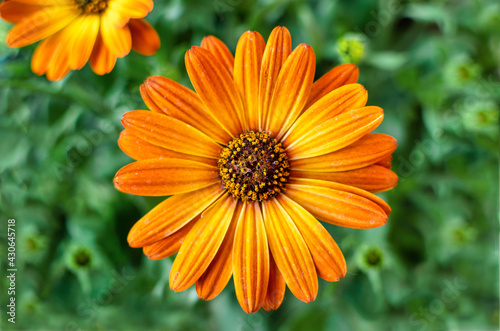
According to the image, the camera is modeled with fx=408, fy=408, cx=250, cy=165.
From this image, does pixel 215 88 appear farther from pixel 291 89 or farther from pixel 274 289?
pixel 274 289

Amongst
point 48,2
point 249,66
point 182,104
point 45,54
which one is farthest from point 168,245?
point 48,2

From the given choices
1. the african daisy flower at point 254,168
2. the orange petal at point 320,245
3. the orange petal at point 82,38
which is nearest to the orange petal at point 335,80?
the african daisy flower at point 254,168

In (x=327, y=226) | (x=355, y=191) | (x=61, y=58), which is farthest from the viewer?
(x=327, y=226)

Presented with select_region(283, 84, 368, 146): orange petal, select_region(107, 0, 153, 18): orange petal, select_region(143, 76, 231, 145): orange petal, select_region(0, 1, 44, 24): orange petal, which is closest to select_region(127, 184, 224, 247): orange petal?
select_region(143, 76, 231, 145): orange petal

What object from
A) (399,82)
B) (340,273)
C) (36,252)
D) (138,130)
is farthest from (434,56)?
(36,252)

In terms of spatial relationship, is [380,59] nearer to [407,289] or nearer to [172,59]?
[172,59]
